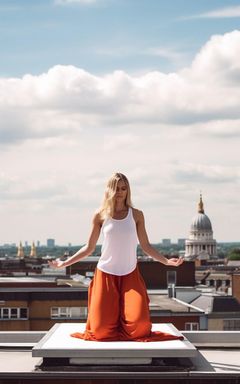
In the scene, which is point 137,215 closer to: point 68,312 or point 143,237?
point 143,237

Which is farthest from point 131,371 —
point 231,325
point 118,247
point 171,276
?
point 171,276

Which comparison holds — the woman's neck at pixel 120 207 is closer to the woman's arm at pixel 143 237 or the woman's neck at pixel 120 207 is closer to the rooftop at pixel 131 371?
the woman's arm at pixel 143 237

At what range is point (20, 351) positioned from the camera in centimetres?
1175

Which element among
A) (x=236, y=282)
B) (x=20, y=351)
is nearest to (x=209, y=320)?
(x=236, y=282)

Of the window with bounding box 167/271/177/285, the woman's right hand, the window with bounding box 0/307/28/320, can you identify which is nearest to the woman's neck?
the woman's right hand

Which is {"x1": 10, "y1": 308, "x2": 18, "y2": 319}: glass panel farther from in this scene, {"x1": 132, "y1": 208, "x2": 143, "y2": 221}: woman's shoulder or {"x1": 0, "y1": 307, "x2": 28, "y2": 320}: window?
{"x1": 132, "y1": 208, "x2": 143, "y2": 221}: woman's shoulder

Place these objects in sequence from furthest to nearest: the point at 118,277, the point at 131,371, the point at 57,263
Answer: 1. the point at 57,263
2. the point at 118,277
3. the point at 131,371

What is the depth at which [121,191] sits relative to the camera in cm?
1116

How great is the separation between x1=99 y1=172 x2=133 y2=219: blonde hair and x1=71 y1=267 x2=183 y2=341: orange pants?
2.34 feet

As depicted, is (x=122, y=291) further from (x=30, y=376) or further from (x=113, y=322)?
(x=30, y=376)

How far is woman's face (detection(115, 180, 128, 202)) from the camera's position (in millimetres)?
11094

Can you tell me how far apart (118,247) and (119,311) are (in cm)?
78

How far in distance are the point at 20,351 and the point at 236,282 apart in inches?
2778

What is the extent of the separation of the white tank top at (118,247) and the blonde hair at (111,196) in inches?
3.8
